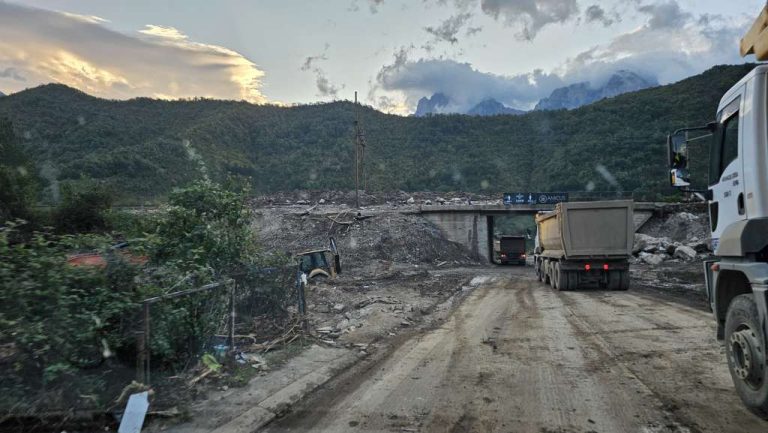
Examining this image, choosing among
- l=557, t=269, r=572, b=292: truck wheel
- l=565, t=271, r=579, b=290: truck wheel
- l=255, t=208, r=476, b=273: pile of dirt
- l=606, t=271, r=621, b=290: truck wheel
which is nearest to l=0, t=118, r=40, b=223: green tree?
l=255, t=208, r=476, b=273: pile of dirt

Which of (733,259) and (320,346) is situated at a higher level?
(733,259)

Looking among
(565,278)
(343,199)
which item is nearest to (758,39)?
(565,278)

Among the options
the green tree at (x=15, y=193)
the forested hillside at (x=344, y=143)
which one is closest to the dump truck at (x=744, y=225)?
the green tree at (x=15, y=193)

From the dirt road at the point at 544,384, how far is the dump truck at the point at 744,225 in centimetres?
58

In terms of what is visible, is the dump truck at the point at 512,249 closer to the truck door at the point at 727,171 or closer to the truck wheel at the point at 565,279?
the truck wheel at the point at 565,279

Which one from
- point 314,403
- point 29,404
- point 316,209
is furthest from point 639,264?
point 29,404

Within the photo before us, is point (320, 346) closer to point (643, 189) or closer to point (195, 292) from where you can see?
point (195, 292)

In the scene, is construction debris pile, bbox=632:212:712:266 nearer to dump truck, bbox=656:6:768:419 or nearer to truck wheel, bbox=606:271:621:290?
truck wheel, bbox=606:271:621:290

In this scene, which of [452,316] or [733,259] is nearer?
[733,259]

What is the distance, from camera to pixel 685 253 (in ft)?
97.8

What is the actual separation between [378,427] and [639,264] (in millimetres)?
Answer: 30051

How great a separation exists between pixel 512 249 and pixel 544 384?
3789 cm

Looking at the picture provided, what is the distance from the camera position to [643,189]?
188 feet

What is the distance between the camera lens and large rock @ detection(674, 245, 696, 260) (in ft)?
96.4
